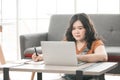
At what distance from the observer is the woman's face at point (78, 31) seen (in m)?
2.56

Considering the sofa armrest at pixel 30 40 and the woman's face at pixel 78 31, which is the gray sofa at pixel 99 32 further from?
the woman's face at pixel 78 31

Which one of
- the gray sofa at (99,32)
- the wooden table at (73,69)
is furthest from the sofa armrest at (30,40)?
the wooden table at (73,69)

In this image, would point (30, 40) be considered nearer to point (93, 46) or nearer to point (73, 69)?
point (93, 46)

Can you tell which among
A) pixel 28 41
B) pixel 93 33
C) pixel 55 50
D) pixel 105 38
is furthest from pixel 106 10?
pixel 55 50

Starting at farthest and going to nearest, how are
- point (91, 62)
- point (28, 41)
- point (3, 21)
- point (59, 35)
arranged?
point (3, 21)
point (59, 35)
point (28, 41)
point (91, 62)

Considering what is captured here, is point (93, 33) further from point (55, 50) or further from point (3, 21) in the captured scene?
point (3, 21)

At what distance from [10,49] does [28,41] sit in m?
3.61

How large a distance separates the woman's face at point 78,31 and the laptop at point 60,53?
32 centimetres

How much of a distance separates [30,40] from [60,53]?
7.18ft

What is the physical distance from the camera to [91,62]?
2.38m

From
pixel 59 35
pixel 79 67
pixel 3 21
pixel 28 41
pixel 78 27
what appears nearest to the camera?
pixel 79 67

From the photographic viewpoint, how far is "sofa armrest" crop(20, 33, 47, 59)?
14.0 ft

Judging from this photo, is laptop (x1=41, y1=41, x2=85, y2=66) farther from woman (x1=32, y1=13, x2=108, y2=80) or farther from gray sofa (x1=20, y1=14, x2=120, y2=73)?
gray sofa (x1=20, y1=14, x2=120, y2=73)

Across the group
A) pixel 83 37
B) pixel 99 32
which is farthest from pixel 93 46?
pixel 99 32
